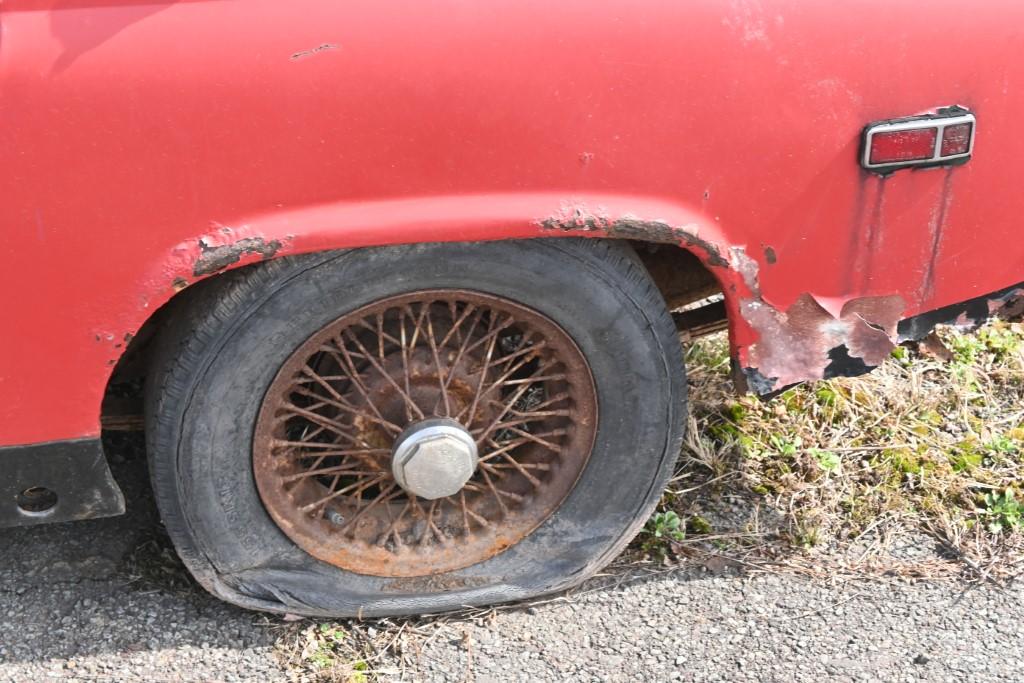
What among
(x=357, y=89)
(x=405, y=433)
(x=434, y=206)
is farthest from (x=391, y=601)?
(x=357, y=89)

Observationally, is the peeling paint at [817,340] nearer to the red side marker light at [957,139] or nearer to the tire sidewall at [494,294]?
the tire sidewall at [494,294]

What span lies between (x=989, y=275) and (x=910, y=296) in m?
0.20

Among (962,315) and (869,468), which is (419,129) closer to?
(962,315)

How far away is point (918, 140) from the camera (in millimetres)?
→ 2240


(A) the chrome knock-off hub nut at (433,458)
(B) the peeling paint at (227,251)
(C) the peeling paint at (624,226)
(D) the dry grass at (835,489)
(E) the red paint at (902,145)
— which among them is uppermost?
(E) the red paint at (902,145)

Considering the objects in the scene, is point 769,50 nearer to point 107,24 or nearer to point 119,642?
point 107,24

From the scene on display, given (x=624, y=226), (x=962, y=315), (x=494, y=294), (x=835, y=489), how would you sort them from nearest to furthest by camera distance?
(x=624, y=226)
(x=494, y=294)
(x=962, y=315)
(x=835, y=489)

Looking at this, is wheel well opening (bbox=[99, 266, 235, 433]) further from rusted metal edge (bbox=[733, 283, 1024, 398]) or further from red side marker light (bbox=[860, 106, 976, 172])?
red side marker light (bbox=[860, 106, 976, 172])

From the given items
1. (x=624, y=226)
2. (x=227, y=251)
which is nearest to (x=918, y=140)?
(x=624, y=226)

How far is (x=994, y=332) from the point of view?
3.72 meters

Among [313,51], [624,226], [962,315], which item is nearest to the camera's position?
[313,51]

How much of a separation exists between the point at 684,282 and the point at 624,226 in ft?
1.91

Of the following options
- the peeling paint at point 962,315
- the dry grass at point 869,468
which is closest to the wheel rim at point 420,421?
the dry grass at point 869,468

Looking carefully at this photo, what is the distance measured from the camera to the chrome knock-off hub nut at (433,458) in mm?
2410
